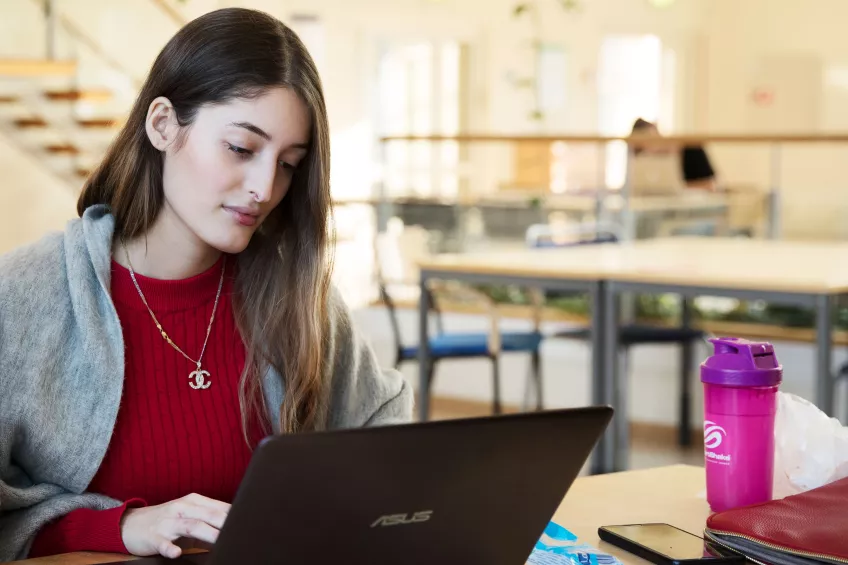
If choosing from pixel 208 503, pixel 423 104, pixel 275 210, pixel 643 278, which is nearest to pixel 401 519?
pixel 208 503

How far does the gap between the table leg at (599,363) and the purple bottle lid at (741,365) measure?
7.27ft

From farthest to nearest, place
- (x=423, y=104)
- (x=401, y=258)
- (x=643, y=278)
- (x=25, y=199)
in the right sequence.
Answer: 1. (x=423, y=104)
2. (x=25, y=199)
3. (x=401, y=258)
4. (x=643, y=278)

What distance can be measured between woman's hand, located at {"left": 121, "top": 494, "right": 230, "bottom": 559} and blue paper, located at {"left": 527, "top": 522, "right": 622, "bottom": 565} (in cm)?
32

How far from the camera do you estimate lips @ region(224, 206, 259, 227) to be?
55.9 inches

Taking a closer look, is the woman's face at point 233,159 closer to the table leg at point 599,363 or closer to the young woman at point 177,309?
the young woman at point 177,309

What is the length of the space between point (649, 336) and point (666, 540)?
308 centimetres

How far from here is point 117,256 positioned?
1.50 m

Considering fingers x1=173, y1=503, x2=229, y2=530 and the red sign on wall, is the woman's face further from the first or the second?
the red sign on wall

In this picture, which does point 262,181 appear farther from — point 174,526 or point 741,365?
point 741,365

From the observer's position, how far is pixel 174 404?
58.6 inches

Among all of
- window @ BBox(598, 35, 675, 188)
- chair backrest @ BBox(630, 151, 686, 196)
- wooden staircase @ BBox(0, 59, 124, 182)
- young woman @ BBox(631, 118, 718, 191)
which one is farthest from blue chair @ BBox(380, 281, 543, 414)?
window @ BBox(598, 35, 675, 188)

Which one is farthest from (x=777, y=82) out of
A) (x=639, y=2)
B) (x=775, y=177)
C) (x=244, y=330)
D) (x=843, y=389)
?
(x=244, y=330)

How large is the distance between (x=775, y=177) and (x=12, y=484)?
14.0ft

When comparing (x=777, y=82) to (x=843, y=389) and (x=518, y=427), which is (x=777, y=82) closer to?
(x=843, y=389)
